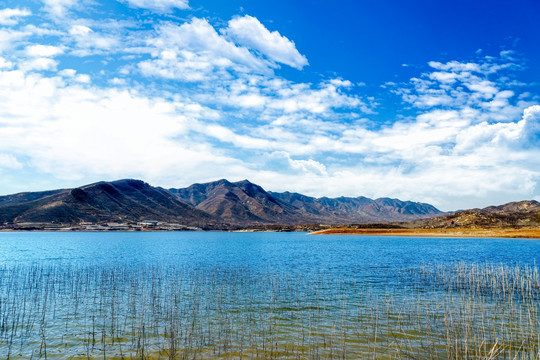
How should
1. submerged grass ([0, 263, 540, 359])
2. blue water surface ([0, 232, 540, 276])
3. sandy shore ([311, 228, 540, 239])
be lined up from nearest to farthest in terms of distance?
submerged grass ([0, 263, 540, 359])
blue water surface ([0, 232, 540, 276])
sandy shore ([311, 228, 540, 239])

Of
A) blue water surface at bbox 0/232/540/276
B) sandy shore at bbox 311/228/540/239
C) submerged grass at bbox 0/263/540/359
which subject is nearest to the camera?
submerged grass at bbox 0/263/540/359

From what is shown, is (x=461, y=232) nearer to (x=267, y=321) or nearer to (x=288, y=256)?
(x=288, y=256)

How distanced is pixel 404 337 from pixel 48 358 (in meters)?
15.2

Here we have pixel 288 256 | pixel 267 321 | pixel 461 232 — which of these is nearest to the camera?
pixel 267 321

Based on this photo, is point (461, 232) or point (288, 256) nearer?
point (288, 256)

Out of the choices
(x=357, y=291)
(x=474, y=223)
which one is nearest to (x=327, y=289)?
(x=357, y=291)

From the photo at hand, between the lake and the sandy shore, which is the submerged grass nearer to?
the lake

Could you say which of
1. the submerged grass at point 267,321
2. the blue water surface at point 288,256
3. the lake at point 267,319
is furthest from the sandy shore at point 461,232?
the submerged grass at point 267,321

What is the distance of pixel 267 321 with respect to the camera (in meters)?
19.3

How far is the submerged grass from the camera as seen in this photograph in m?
15.0

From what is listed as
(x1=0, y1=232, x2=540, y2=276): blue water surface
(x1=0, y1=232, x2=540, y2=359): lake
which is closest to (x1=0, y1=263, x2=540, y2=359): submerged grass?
(x1=0, y1=232, x2=540, y2=359): lake

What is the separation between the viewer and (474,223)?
6132 inches

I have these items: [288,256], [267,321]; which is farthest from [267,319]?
[288,256]

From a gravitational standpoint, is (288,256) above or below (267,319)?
below
